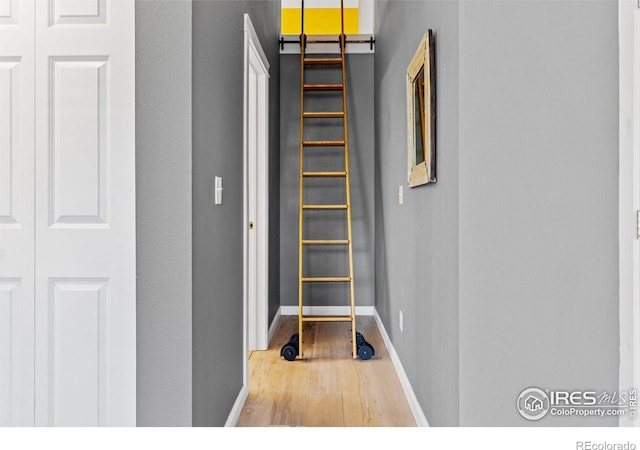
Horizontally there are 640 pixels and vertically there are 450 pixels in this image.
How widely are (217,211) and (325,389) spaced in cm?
130

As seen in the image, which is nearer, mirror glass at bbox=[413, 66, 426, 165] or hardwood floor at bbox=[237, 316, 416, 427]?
mirror glass at bbox=[413, 66, 426, 165]

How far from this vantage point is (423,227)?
209 cm

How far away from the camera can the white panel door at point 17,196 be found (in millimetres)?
1620

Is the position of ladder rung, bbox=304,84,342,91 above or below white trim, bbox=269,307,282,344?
above

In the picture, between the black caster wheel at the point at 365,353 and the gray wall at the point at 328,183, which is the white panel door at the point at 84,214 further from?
the gray wall at the point at 328,183

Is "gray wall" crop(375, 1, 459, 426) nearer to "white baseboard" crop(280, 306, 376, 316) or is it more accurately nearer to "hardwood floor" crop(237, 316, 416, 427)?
"hardwood floor" crop(237, 316, 416, 427)

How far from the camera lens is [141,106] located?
157 centimetres

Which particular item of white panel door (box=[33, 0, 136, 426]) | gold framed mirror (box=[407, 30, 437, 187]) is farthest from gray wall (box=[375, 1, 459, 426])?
white panel door (box=[33, 0, 136, 426])

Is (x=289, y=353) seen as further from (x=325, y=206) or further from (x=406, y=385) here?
(x=325, y=206)

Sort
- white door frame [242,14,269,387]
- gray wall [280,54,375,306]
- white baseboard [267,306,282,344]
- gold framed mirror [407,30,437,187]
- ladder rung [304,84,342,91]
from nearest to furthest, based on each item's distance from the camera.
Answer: gold framed mirror [407,30,437,187] < white door frame [242,14,269,387] < white baseboard [267,306,282,344] < ladder rung [304,84,342,91] < gray wall [280,54,375,306]
